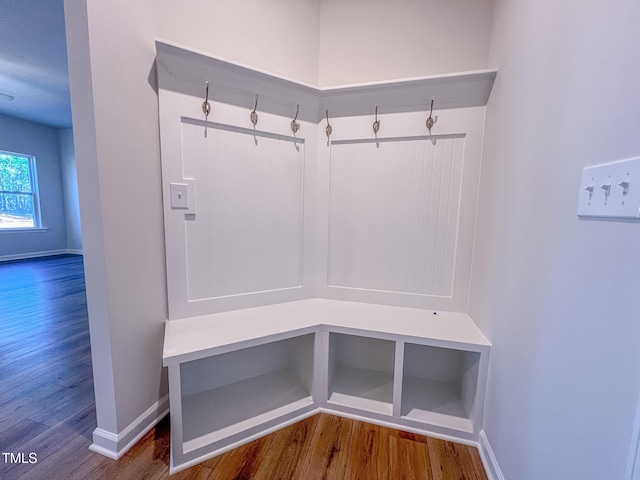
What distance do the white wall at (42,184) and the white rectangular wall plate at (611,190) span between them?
7.90 meters

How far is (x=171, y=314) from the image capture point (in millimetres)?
1432

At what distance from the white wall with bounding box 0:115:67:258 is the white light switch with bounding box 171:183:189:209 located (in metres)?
6.35

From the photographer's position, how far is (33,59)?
302cm

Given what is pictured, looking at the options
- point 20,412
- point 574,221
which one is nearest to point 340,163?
point 574,221

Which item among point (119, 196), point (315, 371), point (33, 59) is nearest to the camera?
point (119, 196)

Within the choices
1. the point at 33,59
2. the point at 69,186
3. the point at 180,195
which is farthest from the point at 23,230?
the point at 180,195

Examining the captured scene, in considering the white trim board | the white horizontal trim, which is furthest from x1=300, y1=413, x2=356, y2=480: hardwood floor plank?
the white horizontal trim

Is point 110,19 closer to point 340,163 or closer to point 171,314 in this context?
point 340,163

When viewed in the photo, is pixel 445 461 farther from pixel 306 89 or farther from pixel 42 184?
pixel 42 184

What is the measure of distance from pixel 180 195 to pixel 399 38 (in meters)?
1.53

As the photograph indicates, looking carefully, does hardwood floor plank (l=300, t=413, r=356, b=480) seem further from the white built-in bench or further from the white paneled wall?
the white paneled wall

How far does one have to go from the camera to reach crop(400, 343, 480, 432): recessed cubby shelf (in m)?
1.39

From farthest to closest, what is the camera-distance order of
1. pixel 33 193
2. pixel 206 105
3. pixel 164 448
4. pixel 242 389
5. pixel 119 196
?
1. pixel 33 193
2. pixel 242 389
3. pixel 206 105
4. pixel 164 448
5. pixel 119 196

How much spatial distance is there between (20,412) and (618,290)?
2.53 m
